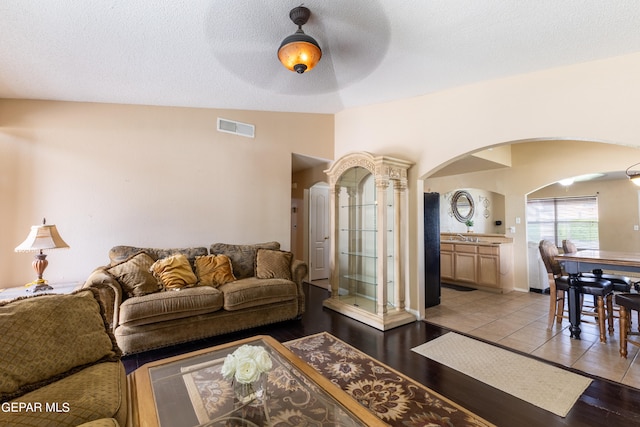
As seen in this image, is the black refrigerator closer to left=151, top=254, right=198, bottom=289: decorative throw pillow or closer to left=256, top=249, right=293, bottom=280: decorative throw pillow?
left=256, top=249, right=293, bottom=280: decorative throw pillow

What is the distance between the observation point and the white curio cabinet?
354cm

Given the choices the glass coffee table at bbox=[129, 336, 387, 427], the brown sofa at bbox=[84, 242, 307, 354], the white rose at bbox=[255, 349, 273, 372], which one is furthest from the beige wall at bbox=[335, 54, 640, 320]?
the white rose at bbox=[255, 349, 273, 372]

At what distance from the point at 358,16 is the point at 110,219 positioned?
11.8 ft

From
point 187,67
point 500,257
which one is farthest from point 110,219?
point 500,257

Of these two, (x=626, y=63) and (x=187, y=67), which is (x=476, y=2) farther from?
(x=187, y=67)

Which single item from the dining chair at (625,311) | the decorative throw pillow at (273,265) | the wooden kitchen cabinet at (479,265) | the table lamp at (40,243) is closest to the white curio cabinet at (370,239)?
the decorative throw pillow at (273,265)

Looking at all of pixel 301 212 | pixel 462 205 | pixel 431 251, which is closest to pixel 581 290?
pixel 431 251

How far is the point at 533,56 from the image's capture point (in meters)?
2.51

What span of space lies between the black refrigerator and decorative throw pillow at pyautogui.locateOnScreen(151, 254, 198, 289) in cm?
317

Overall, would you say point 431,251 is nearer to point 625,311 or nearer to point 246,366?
point 625,311

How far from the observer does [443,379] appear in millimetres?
2262

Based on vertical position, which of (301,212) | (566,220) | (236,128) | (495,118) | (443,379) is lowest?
(443,379)

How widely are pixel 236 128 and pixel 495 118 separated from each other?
3390 mm

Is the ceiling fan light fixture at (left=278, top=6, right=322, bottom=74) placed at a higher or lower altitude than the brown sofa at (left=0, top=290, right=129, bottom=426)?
higher
